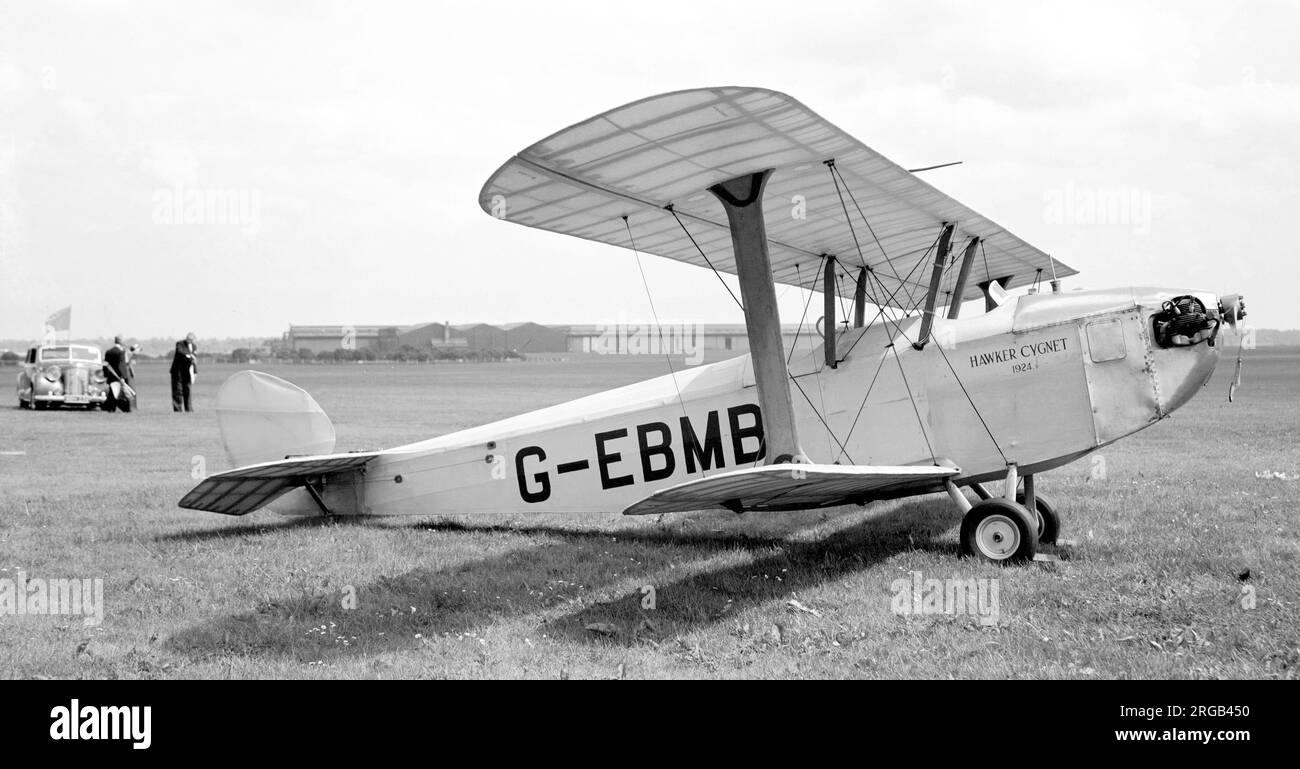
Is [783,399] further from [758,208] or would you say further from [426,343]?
[426,343]

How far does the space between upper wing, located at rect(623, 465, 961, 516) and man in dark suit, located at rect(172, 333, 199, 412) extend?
66.6 feet

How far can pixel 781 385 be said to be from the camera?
6.29 meters

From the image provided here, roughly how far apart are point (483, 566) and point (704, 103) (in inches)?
158

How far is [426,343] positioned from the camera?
140m

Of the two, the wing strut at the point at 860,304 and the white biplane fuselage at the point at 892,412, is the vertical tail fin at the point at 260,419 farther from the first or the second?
the wing strut at the point at 860,304

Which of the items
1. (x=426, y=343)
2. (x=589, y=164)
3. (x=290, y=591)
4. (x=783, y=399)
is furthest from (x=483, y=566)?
(x=426, y=343)

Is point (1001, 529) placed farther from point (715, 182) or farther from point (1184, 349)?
point (715, 182)

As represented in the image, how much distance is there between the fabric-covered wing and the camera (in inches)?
298

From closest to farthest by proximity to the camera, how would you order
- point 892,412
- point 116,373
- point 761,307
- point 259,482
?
1. point 761,307
2. point 892,412
3. point 259,482
4. point 116,373

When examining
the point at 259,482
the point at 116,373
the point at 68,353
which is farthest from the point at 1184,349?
the point at 68,353

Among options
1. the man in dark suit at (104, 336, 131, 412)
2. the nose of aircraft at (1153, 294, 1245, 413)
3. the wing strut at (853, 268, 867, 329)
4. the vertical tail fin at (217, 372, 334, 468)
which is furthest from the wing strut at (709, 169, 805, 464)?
the man in dark suit at (104, 336, 131, 412)

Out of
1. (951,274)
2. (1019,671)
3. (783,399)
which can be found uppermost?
(951,274)

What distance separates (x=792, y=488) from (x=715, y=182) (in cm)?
199

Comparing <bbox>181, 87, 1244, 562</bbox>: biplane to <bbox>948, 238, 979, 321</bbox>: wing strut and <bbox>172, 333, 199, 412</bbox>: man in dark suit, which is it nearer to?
<bbox>948, 238, 979, 321</bbox>: wing strut
